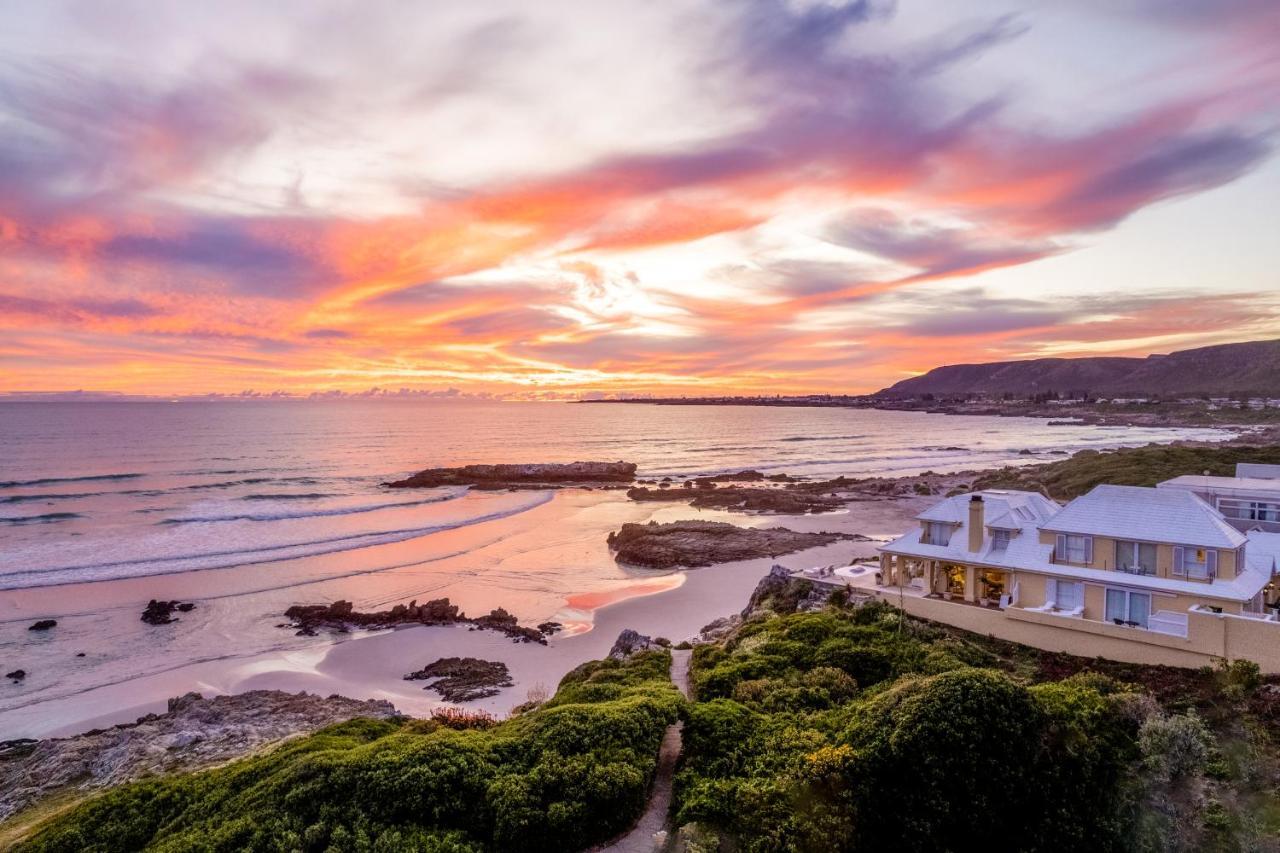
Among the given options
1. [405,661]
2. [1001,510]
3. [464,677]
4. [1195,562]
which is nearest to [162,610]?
[405,661]

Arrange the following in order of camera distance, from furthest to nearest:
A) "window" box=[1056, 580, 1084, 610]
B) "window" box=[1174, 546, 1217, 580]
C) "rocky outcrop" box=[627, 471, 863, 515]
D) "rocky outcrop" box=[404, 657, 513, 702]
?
"rocky outcrop" box=[627, 471, 863, 515]
"rocky outcrop" box=[404, 657, 513, 702]
"window" box=[1056, 580, 1084, 610]
"window" box=[1174, 546, 1217, 580]

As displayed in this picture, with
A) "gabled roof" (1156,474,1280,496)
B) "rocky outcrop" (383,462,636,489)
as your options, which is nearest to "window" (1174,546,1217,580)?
"gabled roof" (1156,474,1280,496)

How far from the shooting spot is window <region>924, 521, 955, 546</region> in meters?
20.5

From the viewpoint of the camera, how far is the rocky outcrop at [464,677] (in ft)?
68.7

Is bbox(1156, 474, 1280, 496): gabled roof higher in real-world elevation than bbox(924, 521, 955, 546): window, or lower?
higher

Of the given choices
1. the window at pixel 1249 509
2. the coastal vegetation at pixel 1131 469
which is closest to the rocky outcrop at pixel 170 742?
the window at pixel 1249 509

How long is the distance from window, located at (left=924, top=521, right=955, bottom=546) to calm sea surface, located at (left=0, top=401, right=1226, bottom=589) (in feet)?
111

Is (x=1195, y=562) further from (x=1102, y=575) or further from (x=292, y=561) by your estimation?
(x=292, y=561)

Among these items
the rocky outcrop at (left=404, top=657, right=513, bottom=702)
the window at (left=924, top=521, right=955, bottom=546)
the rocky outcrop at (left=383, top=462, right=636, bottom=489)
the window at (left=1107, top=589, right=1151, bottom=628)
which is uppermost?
the window at (left=924, top=521, right=955, bottom=546)

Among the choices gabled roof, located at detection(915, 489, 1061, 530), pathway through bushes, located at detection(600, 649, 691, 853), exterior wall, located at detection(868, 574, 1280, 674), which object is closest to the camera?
Answer: pathway through bushes, located at detection(600, 649, 691, 853)

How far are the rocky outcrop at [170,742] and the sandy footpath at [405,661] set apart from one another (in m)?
1.56

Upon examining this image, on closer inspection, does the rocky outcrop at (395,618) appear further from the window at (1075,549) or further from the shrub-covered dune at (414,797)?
the window at (1075,549)

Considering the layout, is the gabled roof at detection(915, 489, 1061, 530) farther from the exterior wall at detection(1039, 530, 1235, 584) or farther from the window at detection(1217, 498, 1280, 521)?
the window at detection(1217, 498, 1280, 521)

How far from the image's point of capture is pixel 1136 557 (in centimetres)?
1705
